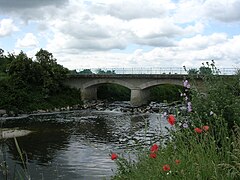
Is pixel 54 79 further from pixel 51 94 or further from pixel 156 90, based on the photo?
pixel 156 90

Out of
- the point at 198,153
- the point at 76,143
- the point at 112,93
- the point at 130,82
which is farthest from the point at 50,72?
the point at 198,153

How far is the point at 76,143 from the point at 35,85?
29.6 metres

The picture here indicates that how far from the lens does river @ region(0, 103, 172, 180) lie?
55.3ft

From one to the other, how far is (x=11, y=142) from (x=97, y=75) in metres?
33.4

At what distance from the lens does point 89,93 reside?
5928 centimetres

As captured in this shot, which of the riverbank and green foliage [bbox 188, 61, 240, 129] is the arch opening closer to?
the riverbank

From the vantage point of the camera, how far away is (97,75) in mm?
57469

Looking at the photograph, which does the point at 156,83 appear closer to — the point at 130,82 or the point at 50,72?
the point at 130,82

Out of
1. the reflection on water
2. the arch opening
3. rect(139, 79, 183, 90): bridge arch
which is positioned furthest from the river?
the arch opening

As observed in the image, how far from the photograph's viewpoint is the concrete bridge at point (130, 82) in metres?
52.2

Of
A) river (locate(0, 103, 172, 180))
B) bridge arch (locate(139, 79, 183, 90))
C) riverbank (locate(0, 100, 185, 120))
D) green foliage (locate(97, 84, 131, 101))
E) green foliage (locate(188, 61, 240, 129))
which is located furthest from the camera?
green foliage (locate(97, 84, 131, 101))

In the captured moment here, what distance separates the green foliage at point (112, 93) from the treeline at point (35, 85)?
744 cm

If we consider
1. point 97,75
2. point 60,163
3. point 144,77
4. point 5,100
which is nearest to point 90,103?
point 97,75

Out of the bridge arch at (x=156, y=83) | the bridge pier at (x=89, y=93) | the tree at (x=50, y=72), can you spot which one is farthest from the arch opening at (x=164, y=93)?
the tree at (x=50, y=72)
